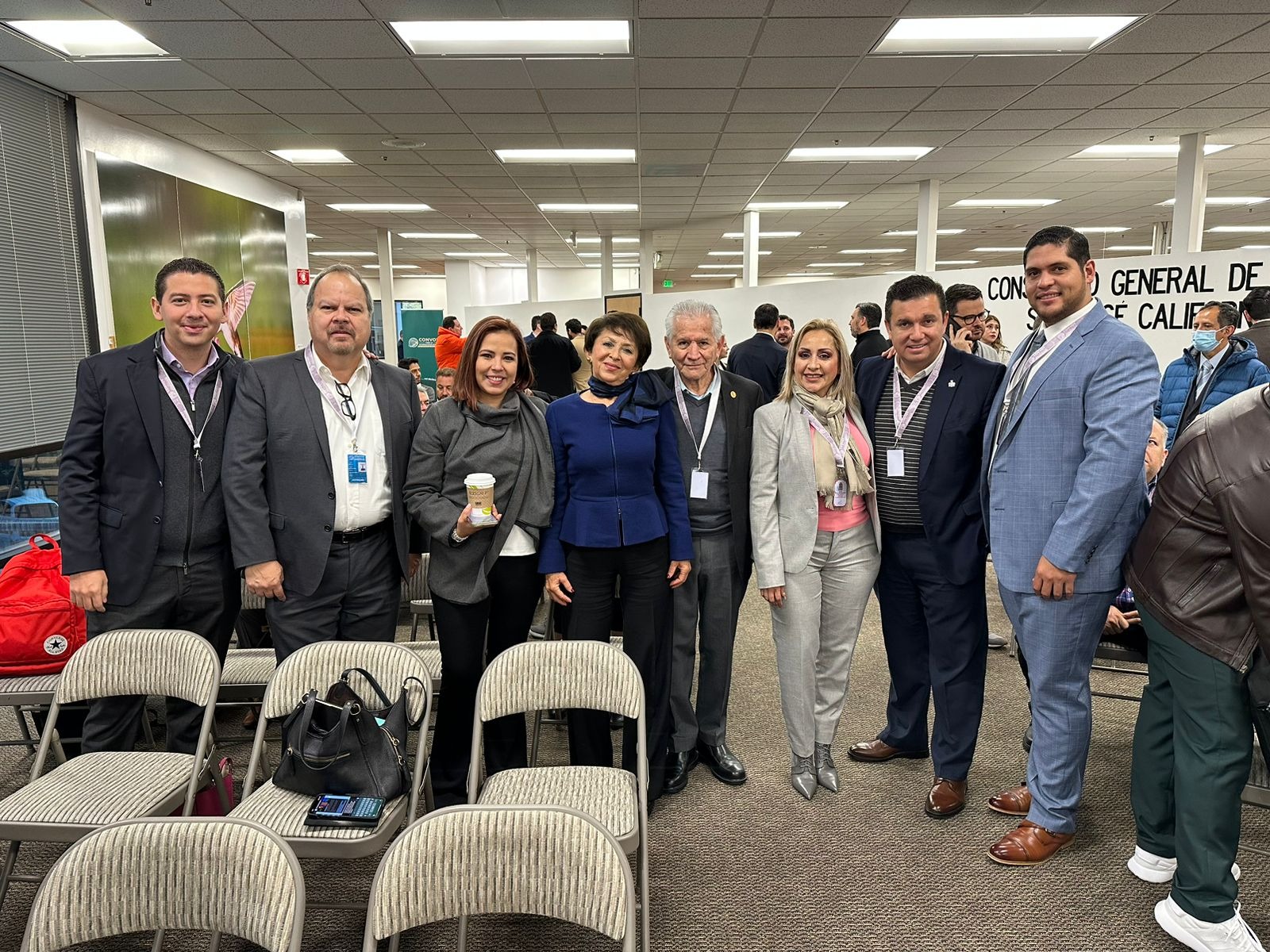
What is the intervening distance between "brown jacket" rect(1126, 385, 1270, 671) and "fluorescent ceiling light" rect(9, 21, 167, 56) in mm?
5556

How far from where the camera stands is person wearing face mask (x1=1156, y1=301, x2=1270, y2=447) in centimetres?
431

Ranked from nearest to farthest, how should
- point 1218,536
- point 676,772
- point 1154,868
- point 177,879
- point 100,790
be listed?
point 177,879, point 1218,536, point 100,790, point 1154,868, point 676,772

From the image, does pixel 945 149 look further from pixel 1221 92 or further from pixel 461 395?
pixel 461 395

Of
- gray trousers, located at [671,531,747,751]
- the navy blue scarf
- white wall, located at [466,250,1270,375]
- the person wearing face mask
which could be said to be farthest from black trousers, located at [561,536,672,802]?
white wall, located at [466,250,1270,375]

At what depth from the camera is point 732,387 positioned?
2693mm

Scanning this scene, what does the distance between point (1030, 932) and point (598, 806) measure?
126 cm

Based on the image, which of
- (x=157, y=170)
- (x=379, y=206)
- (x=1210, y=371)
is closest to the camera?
(x=1210, y=371)

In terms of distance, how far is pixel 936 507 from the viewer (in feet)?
8.12

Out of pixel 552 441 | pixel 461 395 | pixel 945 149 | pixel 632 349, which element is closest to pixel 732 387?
pixel 632 349

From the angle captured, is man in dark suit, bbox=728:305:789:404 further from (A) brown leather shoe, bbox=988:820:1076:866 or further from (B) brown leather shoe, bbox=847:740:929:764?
(A) brown leather shoe, bbox=988:820:1076:866

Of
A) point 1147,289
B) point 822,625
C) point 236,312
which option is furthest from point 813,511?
point 236,312

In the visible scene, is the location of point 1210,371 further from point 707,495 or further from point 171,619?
point 171,619

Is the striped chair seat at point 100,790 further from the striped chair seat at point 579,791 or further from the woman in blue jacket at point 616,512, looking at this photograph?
the woman in blue jacket at point 616,512

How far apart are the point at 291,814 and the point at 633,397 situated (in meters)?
1.48
